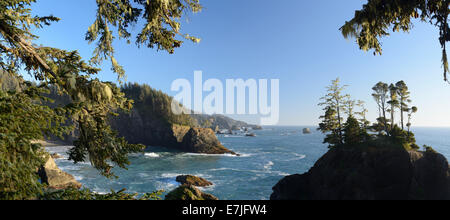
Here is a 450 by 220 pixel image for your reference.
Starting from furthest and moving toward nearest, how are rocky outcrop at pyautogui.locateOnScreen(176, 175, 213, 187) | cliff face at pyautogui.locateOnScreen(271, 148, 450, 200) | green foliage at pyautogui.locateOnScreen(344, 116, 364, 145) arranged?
rocky outcrop at pyautogui.locateOnScreen(176, 175, 213, 187) < green foliage at pyautogui.locateOnScreen(344, 116, 364, 145) < cliff face at pyautogui.locateOnScreen(271, 148, 450, 200)

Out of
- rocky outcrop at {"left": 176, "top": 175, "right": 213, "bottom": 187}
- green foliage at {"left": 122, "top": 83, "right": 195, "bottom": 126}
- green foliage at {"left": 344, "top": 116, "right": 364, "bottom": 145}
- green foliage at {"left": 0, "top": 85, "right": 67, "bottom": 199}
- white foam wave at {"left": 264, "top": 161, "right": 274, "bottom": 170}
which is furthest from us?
green foliage at {"left": 122, "top": 83, "right": 195, "bottom": 126}

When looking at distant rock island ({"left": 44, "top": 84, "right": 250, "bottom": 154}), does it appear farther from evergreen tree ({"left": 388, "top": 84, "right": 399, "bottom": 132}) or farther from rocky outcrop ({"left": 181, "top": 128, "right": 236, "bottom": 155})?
evergreen tree ({"left": 388, "top": 84, "right": 399, "bottom": 132})

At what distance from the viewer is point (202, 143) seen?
74.8 meters

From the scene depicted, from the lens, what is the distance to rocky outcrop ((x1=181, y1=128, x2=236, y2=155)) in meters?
71.5

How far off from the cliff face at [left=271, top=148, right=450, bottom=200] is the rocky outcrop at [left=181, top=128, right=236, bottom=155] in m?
48.5

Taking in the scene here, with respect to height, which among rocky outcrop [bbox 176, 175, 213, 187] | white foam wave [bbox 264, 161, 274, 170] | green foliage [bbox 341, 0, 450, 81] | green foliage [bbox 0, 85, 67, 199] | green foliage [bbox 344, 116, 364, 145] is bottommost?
white foam wave [bbox 264, 161, 274, 170]

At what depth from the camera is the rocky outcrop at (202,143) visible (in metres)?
71.5

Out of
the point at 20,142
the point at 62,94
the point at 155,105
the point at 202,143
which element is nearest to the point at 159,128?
the point at 155,105

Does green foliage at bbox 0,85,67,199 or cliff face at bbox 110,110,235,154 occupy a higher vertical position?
green foliage at bbox 0,85,67,199

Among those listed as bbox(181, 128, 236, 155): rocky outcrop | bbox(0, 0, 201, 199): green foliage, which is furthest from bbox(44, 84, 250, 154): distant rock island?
bbox(0, 0, 201, 199): green foliage

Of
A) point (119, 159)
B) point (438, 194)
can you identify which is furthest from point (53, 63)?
point (438, 194)
